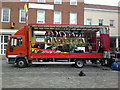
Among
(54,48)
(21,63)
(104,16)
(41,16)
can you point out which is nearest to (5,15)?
(41,16)

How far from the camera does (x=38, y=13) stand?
23172 millimetres

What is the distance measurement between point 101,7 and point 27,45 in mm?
18361

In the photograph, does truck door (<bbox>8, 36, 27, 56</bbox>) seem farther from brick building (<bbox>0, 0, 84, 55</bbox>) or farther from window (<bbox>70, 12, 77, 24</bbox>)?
window (<bbox>70, 12, 77, 24</bbox>)

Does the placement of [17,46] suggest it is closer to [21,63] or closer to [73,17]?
[21,63]

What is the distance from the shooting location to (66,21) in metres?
23.9

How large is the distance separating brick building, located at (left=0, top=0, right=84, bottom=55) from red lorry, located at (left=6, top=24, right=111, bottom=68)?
10491 millimetres

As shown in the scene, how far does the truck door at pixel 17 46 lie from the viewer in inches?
468

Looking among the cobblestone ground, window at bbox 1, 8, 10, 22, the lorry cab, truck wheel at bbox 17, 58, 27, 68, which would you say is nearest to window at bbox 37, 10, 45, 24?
window at bbox 1, 8, 10, 22

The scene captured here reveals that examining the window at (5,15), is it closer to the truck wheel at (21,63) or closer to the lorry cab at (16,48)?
the lorry cab at (16,48)

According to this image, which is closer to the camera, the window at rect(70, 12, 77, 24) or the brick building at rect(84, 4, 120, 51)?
the window at rect(70, 12, 77, 24)

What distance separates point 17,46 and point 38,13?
12.1 metres

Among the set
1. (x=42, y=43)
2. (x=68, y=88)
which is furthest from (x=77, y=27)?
(x=68, y=88)

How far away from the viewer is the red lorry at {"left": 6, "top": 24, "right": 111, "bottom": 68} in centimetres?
1191

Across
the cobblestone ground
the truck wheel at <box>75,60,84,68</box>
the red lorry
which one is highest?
the red lorry
